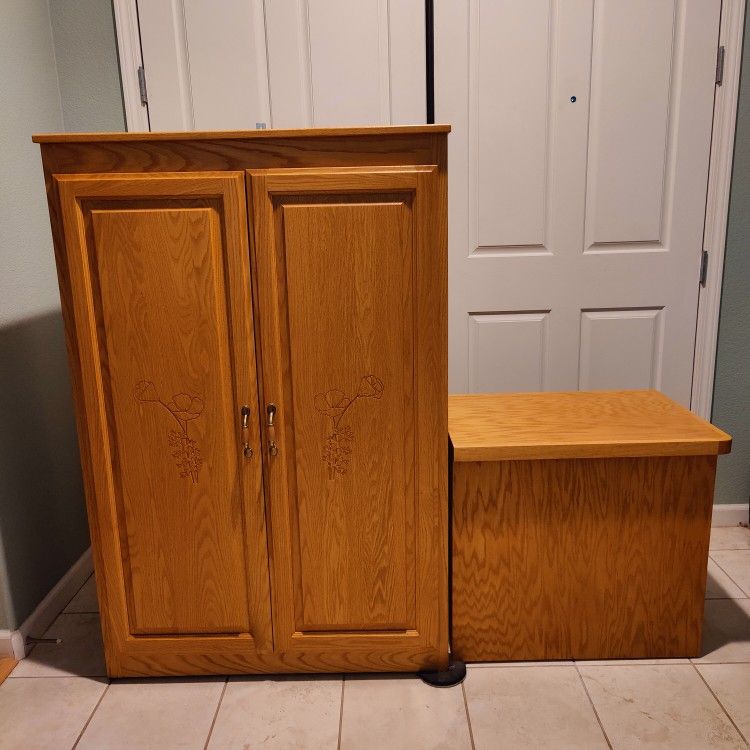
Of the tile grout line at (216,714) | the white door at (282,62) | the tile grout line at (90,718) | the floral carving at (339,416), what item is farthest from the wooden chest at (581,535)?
the white door at (282,62)

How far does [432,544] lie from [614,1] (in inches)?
73.1

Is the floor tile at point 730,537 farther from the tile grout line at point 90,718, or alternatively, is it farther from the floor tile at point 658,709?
the tile grout line at point 90,718

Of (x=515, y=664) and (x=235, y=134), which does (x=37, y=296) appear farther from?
(x=515, y=664)

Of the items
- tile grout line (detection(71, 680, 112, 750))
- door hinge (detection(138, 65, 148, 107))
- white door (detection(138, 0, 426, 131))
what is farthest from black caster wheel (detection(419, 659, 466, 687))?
door hinge (detection(138, 65, 148, 107))

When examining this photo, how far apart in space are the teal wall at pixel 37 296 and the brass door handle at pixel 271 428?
84 cm

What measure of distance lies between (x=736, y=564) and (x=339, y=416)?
1.66 m

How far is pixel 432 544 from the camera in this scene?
5.89 ft

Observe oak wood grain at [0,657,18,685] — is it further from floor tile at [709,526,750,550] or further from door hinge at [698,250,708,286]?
door hinge at [698,250,708,286]

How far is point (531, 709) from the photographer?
5.74ft

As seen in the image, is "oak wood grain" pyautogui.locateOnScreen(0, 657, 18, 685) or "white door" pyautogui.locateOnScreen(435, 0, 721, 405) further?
"white door" pyautogui.locateOnScreen(435, 0, 721, 405)

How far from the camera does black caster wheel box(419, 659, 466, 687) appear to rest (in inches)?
72.4

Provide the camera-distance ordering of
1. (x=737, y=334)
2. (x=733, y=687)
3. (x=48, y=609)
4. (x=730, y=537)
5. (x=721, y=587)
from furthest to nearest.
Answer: (x=730, y=537), (x=737, y=334), (x=721, y=587), (x=48, y=609), (x=733, y=687)

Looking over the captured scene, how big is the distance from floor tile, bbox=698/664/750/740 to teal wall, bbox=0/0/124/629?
195cm

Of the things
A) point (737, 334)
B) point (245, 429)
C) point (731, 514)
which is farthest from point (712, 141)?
point (245, 429)
